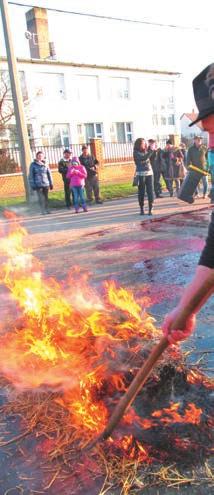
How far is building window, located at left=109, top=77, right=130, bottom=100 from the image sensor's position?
3591 cm

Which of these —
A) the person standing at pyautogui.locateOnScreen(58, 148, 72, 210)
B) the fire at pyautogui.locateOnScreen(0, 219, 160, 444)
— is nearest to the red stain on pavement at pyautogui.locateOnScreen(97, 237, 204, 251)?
the fire at pyautogui.locateOnScreen(0, 219, 160, 444)

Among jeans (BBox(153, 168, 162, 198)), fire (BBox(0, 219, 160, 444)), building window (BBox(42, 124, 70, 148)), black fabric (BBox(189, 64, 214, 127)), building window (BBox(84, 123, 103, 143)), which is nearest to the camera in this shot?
black fabric (BBox(189, 64, 214, 127))

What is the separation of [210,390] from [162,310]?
1.92 metres

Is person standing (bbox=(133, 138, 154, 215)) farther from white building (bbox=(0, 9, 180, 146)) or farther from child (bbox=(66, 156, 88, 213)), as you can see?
white building (bbox=(0, 9, 180, 146))

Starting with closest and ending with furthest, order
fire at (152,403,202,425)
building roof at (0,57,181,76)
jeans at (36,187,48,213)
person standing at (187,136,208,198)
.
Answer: fire at (152,403,202,425) → person standing at (187,136,208,198) → jeans at (36,187,48,213) → building roof at (0,57,181,76)

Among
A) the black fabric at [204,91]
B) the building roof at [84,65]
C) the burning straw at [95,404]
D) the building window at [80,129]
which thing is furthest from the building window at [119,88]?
the black fabric at [204,91]

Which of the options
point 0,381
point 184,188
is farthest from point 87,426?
point 184,188

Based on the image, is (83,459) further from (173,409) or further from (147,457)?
(173,409)

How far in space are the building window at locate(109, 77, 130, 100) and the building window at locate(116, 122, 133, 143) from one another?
2.15m

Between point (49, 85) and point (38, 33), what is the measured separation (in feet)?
19.0

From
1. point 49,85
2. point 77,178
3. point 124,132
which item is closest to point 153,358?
point 77,178

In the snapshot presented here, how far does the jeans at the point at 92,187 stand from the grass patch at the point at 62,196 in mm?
969

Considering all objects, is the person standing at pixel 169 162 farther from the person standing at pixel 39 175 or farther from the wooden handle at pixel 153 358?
the wooden handle at pixel 153 358

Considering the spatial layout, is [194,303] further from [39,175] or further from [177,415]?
[39,175]
